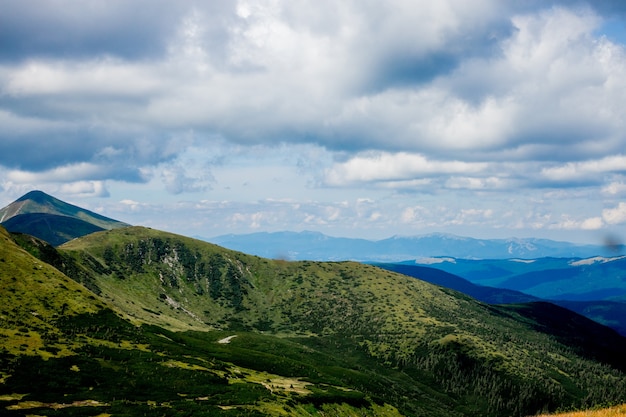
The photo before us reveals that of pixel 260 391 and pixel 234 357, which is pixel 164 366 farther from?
pixel 234 357

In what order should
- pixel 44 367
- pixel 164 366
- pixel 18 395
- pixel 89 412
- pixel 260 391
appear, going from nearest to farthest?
pixel 89 412, pixel 18 395, pixel 44 367, pixel 260 391, pixel 164 366

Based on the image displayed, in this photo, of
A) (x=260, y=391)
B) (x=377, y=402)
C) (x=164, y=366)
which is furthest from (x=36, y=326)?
(x=377, y=402)

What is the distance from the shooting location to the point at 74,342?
94562mm

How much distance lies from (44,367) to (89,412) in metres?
23.9

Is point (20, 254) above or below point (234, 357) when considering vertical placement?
above

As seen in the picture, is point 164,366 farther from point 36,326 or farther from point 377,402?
A: point 377,402

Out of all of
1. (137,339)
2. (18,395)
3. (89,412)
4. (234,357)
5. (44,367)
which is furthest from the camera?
(234,357)

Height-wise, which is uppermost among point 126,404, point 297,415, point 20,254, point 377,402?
point 20,254

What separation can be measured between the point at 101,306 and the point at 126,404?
73.5 meters

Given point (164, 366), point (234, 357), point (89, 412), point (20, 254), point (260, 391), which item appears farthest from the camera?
point (234, 357)

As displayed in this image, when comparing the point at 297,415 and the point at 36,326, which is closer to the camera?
the point at 297,415

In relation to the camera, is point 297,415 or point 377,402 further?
point 377,402

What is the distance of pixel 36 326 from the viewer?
9856 cm

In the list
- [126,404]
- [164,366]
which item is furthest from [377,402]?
[126,404]
